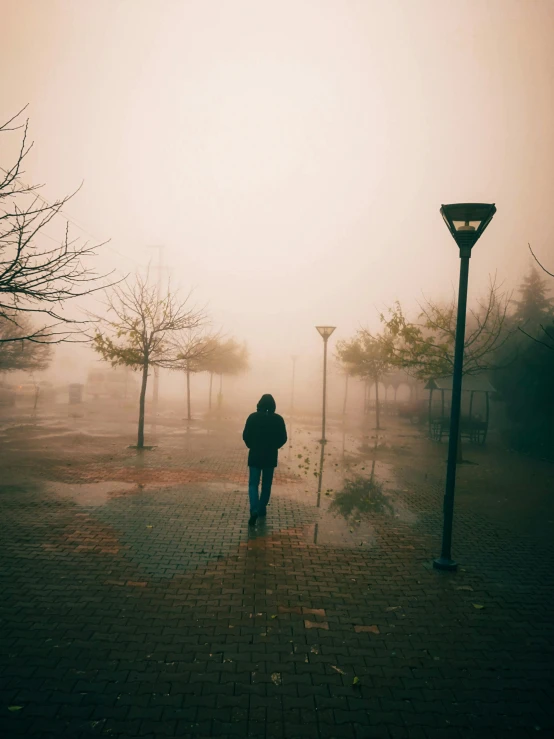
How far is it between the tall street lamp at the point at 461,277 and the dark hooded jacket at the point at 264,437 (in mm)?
2793

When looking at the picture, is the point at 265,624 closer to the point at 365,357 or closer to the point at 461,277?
the point at 461,277

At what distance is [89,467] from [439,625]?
951cm

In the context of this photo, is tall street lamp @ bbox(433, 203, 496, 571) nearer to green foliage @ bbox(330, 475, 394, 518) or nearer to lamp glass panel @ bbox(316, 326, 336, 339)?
green foliage @ bbox(330, 475, 394, 518)

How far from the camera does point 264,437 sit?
8008 mm

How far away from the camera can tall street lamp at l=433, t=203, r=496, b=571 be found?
6.09 metres

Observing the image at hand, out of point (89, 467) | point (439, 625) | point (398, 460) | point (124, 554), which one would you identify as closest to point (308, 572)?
point (439, 625)

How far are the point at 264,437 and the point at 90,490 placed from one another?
4068 millimetres

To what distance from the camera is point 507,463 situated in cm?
1563

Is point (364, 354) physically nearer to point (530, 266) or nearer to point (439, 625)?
point (530, 266)

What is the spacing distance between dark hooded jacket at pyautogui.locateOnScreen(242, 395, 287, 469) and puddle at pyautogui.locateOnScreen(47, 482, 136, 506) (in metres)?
2.97

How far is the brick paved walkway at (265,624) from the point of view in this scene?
332 cm

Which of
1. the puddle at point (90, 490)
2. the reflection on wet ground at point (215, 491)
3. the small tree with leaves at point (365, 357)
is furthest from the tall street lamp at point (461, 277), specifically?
the small tree with leaves at point (365, 357)

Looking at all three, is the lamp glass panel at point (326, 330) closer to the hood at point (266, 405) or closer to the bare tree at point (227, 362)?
the hood at point (266, 405)

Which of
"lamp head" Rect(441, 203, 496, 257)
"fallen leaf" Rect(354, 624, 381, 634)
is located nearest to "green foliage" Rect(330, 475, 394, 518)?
"fallen leaf" Rect(354, 624, 381, 634)
